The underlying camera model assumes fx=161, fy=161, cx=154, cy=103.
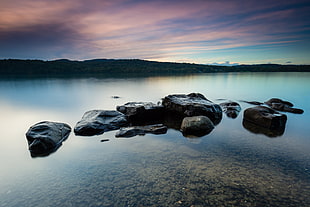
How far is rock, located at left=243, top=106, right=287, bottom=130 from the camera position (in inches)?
380

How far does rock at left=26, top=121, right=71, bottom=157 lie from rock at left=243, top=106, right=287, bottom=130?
1169 cm

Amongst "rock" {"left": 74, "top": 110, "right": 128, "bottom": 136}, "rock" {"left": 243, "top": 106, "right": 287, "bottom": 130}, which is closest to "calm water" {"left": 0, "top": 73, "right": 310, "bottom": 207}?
"rock" {"left": 74, "top": 110, "right": 128, "bottom": 136}

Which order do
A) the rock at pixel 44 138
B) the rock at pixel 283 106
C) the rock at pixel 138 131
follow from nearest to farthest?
the rock at pixel 44 138, the rock at pixel 138 131, the rock at pixel 283 106

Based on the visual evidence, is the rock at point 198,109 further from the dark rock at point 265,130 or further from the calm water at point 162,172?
the calm water at point 162,172

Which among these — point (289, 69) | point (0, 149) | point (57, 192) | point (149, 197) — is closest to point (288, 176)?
point (149, 197)

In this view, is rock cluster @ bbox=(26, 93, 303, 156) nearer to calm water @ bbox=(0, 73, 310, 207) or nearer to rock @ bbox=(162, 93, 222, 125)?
rock @ bbox=(162, 93, 222, 125)

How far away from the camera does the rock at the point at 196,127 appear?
30.1 feet

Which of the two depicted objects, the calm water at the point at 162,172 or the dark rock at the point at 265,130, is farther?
the dark rock at the point at 265,130

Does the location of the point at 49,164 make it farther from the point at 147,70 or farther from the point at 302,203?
the point at 147,70

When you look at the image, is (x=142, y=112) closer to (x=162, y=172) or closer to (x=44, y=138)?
(x=44, y=138)

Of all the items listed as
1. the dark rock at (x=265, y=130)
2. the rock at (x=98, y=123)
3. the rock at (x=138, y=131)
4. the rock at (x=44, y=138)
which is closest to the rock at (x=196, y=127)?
the rock at (x=138, y=131)

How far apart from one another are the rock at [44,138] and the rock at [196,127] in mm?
6625

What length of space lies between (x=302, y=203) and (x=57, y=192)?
6.85m

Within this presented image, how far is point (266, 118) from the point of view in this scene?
990cm
